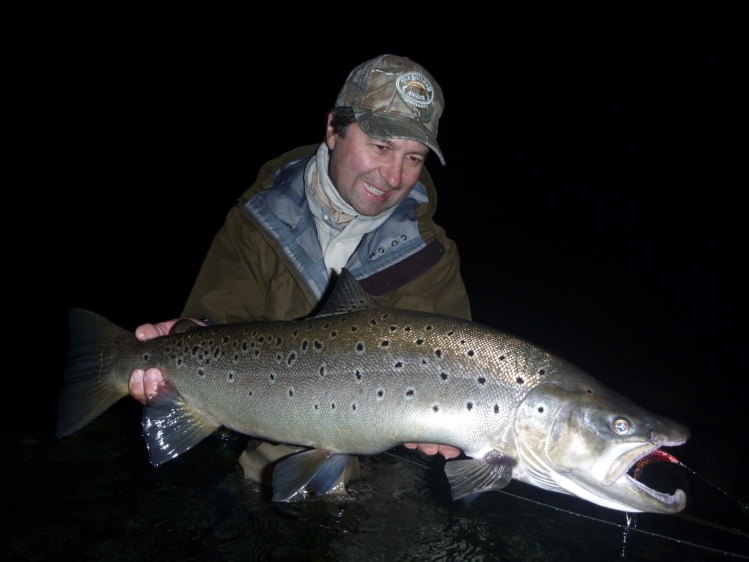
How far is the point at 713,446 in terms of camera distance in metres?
5.53

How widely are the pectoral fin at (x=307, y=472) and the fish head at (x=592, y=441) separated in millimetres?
855

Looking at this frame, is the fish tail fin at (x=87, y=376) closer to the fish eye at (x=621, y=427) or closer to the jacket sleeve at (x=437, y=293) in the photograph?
the jacket sleeve at (x=437, y=293)

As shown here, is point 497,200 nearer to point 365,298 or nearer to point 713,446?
point 713,446

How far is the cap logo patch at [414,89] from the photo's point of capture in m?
3.33

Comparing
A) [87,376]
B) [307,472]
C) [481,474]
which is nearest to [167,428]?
[87,376]

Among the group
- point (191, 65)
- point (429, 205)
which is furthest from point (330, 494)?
point (191, 65)

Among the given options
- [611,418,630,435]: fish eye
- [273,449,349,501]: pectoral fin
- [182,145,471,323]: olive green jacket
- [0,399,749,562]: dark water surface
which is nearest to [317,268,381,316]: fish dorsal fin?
[273,449,349,501]: pectoral fin

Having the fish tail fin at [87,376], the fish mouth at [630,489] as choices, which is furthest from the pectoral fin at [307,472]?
the fish mouth at [630,489]

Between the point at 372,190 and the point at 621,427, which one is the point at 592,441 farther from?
the point at 372,190

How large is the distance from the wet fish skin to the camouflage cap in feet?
3.42

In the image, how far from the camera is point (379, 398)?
2438 millimetres

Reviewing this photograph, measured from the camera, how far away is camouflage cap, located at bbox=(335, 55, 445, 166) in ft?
10.6

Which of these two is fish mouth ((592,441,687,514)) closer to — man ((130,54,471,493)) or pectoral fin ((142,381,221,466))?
man ((130,54,471,493))

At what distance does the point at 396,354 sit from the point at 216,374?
943 mm
